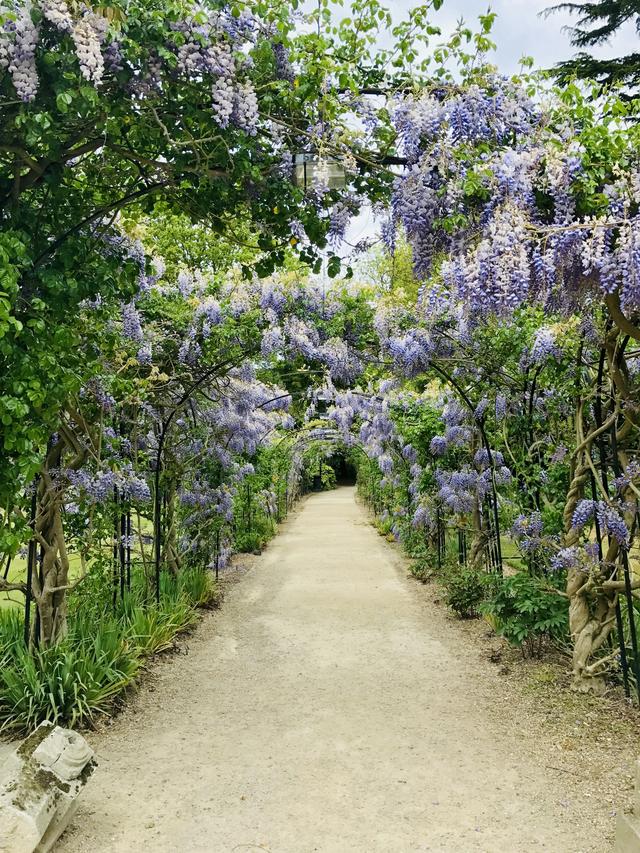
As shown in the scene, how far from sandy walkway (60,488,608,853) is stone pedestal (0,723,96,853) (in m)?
0.19

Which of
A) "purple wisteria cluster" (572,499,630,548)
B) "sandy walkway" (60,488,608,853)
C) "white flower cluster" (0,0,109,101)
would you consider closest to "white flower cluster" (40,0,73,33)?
"white flower cluster" (0,0,109,101)

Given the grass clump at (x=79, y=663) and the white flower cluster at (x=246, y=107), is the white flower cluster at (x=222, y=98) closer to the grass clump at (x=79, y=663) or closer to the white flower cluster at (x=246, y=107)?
the white flower cluster at (x=246, y=107)

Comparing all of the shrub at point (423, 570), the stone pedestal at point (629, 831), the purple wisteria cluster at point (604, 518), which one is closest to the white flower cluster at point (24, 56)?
the stone pedestal at point (629, 831)

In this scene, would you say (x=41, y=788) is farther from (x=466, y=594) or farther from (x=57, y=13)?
(x=466, y=594)

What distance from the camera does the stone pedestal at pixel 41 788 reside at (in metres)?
2.38

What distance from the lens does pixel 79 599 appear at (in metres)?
5.05

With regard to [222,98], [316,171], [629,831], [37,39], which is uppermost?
[37,39]

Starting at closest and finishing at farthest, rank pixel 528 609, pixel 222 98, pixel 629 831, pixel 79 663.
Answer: pixel 629 831, pixel 222 98, pixel 79 663, pixel 528 609

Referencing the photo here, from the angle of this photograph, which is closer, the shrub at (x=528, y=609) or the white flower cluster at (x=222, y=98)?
the white flower cluster at (x=222, y=98)

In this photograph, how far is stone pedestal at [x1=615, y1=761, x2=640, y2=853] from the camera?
2334 millimetres

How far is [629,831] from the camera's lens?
2.38 metres

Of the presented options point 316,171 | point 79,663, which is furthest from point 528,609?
point 316,171

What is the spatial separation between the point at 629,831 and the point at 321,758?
157cm

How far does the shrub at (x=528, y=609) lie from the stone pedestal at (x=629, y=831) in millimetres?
2013
